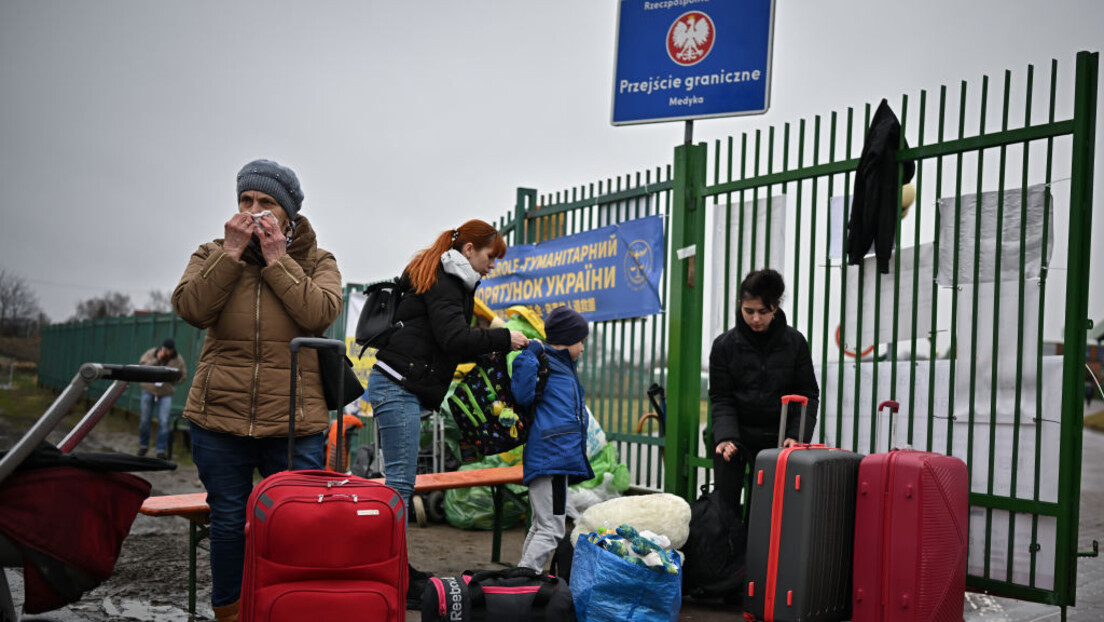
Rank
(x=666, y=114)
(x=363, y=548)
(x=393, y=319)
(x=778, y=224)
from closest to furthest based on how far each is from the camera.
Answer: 1. (x=363, y=548)
2. (x=393, y=319)
3. (x=778, y=224)
4. (x=666, y=114)

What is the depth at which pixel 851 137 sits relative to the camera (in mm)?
5203

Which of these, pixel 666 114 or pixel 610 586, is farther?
pixel 666 114

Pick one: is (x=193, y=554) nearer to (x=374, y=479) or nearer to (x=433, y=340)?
(x=374, y=479)

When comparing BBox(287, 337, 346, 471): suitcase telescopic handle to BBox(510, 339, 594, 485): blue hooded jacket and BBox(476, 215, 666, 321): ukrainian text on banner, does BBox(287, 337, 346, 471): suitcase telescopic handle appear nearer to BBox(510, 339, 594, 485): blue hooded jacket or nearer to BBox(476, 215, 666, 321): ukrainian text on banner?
BBox(510, 339, 594, 485): blue hooded jacket

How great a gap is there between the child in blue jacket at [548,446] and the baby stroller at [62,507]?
90.6 inches

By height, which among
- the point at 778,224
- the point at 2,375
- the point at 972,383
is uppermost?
the point at 778,224

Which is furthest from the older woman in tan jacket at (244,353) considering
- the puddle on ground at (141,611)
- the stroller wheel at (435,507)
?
the stroller wheel at (435,507)

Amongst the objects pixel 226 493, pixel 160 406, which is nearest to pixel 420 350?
pixel 226 493

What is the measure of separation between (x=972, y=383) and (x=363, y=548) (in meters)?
3.40

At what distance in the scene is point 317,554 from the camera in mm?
2947

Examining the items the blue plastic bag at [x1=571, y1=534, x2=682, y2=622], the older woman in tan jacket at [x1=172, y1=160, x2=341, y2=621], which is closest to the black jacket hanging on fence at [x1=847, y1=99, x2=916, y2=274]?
the blue plastic bag at [x1=571, y1=534, x2=682, y2=622]

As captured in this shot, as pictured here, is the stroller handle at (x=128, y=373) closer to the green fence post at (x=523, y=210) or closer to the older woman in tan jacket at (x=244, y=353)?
the older woman in tan jacket at (x=244, y=353)

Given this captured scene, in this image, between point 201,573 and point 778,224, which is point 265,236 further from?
Answer: point 778,224

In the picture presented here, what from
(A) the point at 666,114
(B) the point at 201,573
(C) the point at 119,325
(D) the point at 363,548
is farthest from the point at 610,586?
(C) the point at 119,325
